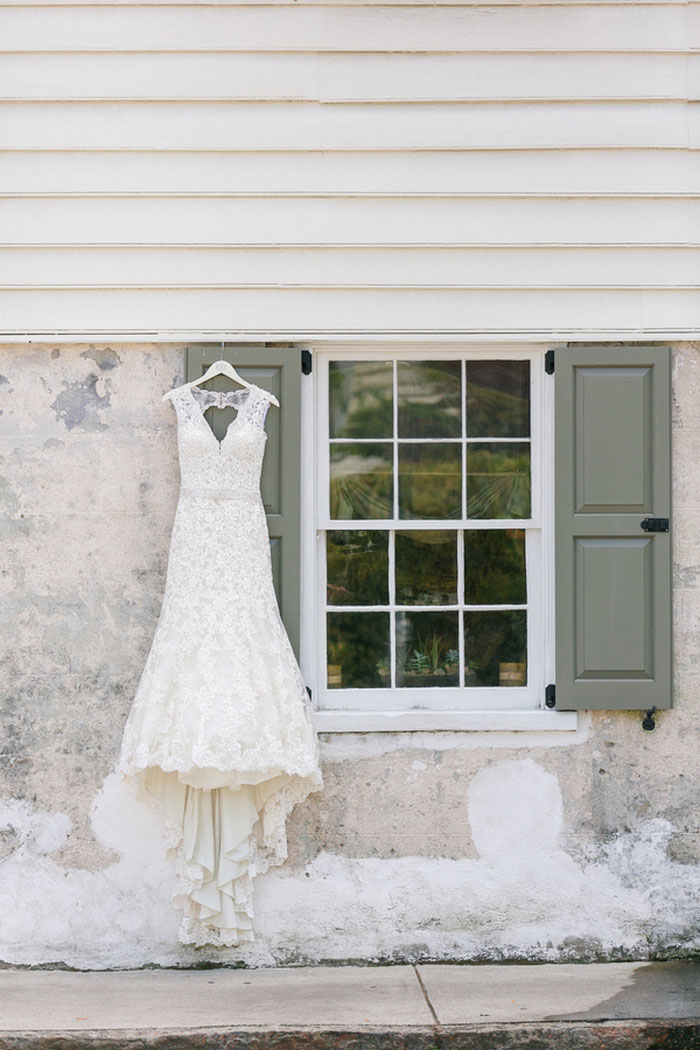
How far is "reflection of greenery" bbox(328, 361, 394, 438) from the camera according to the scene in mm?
4730

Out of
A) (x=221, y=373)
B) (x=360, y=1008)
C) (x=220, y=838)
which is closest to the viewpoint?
(x=360, y=1008)

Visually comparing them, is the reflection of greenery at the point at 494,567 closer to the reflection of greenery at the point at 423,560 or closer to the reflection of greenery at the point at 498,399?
the reflection of greenery at the point at 423,560

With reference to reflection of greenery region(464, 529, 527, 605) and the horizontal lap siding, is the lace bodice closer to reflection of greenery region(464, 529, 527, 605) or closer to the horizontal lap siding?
the horizontal lap siding

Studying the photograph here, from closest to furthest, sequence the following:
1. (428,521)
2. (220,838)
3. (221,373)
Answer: (220,838) → (221,373) → (428,521)

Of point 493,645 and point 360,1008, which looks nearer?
point 360,1008

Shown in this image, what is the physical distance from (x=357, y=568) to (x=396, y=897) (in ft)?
4.76

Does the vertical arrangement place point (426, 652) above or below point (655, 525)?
below

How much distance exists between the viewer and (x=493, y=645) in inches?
187

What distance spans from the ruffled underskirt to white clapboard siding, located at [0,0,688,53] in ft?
10.3

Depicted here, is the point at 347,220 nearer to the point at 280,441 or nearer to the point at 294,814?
the point at 280,441

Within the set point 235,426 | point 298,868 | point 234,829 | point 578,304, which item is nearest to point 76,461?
point 235,426

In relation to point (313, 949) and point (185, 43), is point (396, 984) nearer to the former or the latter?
point (313, 949)

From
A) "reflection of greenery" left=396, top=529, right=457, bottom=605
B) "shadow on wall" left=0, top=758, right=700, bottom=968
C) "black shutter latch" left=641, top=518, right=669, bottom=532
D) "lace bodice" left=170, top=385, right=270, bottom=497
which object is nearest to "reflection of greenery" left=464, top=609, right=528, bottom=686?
"reflection of greenery" left=396, top=529, right=457, bottom=605

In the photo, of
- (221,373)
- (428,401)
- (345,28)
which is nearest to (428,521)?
(428,401)
